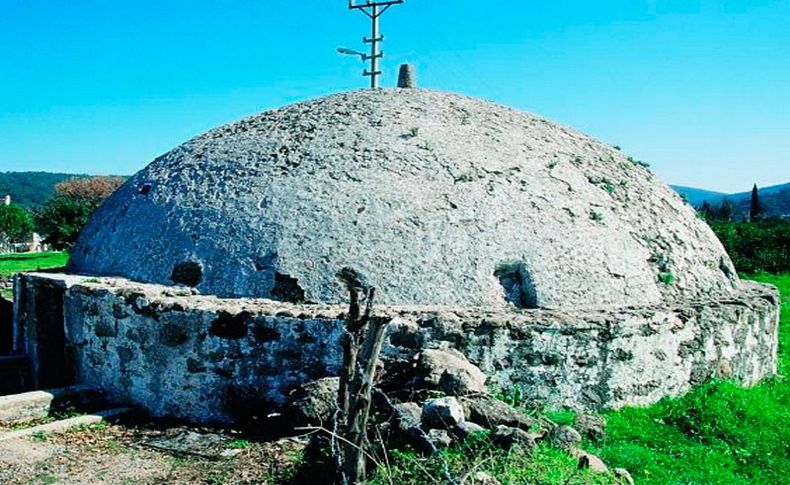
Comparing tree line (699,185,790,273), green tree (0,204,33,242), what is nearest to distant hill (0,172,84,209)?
green tree (0,204,33,242)

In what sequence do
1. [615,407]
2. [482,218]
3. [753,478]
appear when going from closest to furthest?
[753,478]
[615,407]
[482,218]

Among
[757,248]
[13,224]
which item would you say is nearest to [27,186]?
[13,224]

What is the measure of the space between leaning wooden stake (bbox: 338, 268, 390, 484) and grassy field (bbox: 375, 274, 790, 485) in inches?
14.9

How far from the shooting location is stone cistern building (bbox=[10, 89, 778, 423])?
22.6 ft

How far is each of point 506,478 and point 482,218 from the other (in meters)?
3.86

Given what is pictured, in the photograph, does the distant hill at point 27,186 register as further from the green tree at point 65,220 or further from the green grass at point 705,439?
the green grass at point 705,439

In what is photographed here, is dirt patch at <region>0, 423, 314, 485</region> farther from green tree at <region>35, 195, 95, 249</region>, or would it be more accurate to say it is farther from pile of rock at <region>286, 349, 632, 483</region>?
green tree at <region>35, 195, 95, 249</region>

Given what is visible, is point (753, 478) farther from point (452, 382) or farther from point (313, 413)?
point (313, 413)

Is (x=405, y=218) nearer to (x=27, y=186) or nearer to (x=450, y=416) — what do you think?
(x=450, y=416)

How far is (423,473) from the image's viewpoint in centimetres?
454

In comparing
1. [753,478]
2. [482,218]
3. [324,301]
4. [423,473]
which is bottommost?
[753,478]

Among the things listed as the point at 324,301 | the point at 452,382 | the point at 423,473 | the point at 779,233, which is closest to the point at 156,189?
the point at 324,301

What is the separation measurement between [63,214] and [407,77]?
2686 centimetres

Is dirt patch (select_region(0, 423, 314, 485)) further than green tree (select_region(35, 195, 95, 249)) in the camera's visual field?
No
